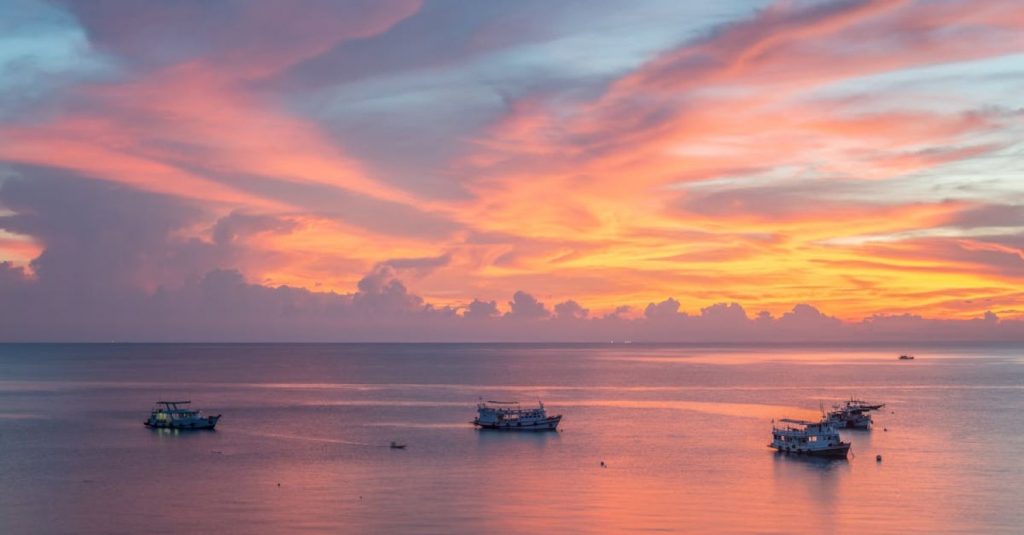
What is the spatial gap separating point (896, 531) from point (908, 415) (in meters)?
86.8

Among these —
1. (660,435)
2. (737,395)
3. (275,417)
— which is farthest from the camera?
(737,395)

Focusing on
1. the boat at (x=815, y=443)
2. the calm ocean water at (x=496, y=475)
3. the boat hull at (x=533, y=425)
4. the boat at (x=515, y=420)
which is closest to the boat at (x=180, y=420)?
the calm ocean water at (x=496, y=475)

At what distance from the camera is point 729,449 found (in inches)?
4107

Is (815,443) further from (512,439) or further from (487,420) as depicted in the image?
(487,420)

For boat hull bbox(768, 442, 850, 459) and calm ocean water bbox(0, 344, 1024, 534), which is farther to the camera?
boat hull bbox(768, 442, 850, 459)

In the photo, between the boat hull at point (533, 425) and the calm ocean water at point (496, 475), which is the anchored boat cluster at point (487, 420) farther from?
the calm ocean water at point (496, 475)

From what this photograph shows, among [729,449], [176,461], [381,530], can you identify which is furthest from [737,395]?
[381,530]

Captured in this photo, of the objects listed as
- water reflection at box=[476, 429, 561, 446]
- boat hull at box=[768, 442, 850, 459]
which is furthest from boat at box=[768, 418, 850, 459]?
water reflection at box=[476, 429, 561, 446]

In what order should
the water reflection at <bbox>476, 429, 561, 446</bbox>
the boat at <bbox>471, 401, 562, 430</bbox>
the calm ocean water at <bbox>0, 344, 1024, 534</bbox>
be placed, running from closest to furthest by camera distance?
the calm ocean water at <bbox>0, 344, 1024, 534</bbox>, the water reflection at <bbox>476, 429, 561, 446</bbox>, the boat at <bbox>471, 401, 562, 430</bbox>

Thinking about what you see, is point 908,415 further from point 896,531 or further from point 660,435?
point 896,531

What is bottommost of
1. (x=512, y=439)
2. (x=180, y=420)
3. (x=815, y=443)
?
(x=512, y=439)

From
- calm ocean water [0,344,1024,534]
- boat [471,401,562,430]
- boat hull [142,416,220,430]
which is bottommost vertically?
calm ocean water [0,344,1024,534]

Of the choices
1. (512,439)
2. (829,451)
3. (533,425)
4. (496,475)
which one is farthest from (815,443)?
(533,425)

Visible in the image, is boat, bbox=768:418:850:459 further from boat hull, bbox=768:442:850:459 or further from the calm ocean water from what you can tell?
the calm ocean water
